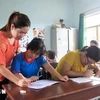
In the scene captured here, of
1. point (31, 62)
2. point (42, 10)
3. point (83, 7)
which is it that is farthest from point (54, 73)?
point (83, 7)

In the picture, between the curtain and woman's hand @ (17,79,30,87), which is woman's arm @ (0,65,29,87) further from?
the curtain

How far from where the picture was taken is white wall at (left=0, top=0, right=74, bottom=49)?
4.31m

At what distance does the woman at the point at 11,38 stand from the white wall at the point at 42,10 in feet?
10.00

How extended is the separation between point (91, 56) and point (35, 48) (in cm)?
54

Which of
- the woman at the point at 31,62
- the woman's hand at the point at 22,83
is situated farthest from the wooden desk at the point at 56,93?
the woman at the point at 31,62

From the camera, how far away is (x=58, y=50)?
4.85 meters

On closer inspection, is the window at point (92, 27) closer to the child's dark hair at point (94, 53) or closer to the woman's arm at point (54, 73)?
the child's dark hair at point (94, 53)

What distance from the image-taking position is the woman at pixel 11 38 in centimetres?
118

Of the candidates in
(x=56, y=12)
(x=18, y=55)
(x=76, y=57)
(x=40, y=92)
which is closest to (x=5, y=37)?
(x=18, y=55)

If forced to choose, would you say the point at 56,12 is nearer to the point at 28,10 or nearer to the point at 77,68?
the point at 28,10

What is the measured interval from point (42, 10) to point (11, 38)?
144 inches

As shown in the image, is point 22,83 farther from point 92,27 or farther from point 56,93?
point 92,27

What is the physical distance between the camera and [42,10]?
4867 mm

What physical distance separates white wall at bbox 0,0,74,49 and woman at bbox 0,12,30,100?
3.05 m
